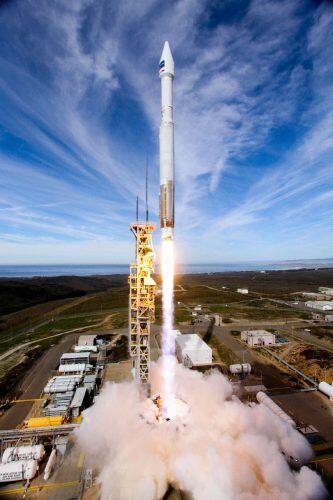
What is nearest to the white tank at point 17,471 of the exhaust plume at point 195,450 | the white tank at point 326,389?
the exhaust plume at point 195,450

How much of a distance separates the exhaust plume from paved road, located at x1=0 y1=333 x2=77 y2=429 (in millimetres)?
11349

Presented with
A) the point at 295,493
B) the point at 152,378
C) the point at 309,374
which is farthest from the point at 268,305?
the point at 295,493

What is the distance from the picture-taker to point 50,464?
23.5 meters

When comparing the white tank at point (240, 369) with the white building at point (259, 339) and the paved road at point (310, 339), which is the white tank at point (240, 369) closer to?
the white building at point (259, 339)

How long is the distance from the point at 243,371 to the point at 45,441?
1013 inches

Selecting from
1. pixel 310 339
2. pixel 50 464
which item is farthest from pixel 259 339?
pixel 50 464

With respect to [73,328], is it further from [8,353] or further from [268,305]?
[268,305]

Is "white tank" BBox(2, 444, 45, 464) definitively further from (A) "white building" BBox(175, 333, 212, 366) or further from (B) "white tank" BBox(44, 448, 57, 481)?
(A) "white building" BBox(175, 333, 212, 366)

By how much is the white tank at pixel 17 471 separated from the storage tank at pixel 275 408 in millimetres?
22084

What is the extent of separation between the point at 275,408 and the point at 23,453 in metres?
23.5

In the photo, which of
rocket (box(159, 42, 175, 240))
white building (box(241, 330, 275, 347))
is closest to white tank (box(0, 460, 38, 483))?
rocket (box(159, 42, 175, 240))

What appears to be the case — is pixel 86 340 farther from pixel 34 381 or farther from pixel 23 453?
pixel 23 453

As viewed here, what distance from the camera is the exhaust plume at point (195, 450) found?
63.5ft

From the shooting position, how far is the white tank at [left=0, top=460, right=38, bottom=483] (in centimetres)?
2227
